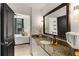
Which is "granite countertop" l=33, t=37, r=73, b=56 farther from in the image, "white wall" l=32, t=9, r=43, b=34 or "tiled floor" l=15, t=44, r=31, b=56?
"white wall" l=32, t=9, r=43, b=34

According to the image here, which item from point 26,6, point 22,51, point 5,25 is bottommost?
point 22,51

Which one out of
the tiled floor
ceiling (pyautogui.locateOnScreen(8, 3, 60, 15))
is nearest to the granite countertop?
the tiled floor

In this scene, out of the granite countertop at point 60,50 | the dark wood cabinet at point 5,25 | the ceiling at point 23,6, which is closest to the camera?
the granite countertop at point 60,50

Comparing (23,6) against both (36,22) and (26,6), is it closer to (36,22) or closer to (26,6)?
(26,6)

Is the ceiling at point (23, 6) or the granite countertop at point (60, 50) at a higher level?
the ceiling at point (23, 6)

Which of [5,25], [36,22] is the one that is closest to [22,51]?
[5,25]

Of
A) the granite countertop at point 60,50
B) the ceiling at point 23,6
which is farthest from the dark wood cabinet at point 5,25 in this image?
the granite countertop at point 60,50

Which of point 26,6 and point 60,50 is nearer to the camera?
point 60,50

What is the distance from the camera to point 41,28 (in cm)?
234

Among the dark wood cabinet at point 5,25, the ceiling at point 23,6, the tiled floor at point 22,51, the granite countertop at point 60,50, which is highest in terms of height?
the ceiling at point 23,6

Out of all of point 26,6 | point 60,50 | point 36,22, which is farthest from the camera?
point 36,22

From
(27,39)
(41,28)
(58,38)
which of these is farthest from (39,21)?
(58,38)

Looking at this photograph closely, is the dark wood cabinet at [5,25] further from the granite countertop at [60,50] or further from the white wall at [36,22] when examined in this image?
the granite countertop at [60,50]

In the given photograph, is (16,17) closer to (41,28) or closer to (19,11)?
(19,11)
